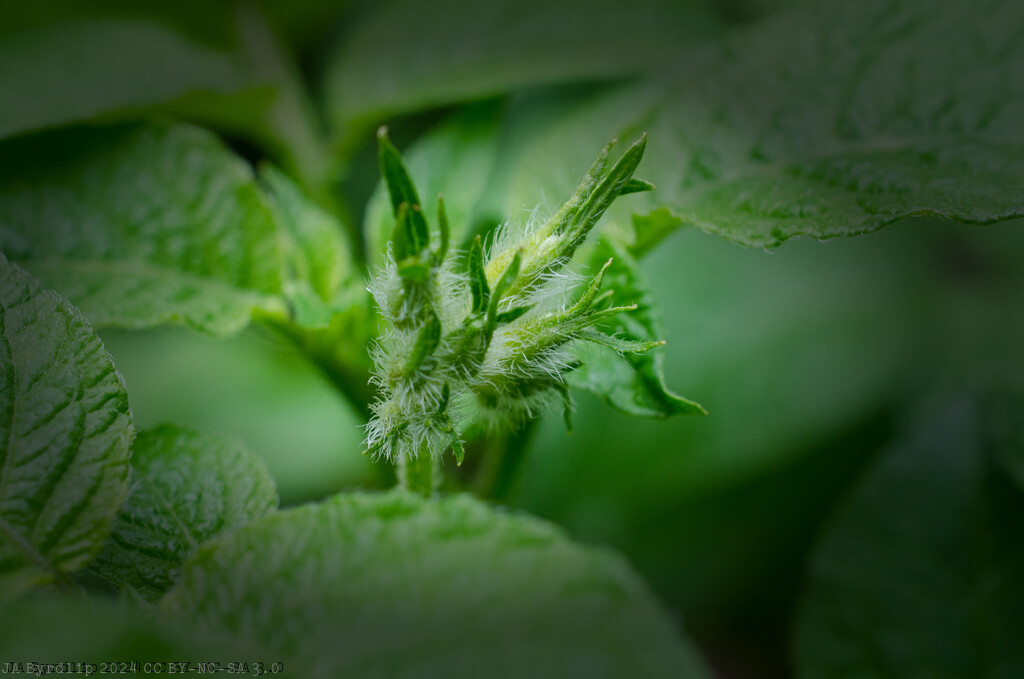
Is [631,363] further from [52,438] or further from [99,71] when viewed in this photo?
[99,71]

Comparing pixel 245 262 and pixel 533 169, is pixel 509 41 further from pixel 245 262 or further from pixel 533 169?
pixel 245 262

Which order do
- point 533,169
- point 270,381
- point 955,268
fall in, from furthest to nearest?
point 955,268, point 270,381, point 533,169

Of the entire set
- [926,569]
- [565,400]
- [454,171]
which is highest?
[454,171]

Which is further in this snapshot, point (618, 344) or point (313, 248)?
point (313, 248)

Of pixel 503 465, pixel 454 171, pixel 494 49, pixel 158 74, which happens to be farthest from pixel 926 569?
pixel 158 74

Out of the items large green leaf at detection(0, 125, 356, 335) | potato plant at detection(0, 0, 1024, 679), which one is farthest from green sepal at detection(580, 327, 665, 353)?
large green leaf at detection(0, 125, 356, 335)

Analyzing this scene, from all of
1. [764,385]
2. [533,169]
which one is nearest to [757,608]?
[764,385]

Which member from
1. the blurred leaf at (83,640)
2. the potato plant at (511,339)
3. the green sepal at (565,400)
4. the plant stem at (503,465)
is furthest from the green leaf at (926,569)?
the blurred leaf at (83,640)
